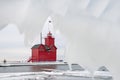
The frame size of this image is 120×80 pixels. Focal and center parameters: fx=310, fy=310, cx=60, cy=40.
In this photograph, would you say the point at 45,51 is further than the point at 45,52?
No

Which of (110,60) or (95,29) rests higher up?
(95,29)

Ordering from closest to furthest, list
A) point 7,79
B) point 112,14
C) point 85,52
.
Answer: point 112,14 → point 85,52 → point 7,79

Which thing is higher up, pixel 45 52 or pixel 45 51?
pixel 45 51

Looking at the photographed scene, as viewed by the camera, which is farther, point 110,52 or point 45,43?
point 45,43

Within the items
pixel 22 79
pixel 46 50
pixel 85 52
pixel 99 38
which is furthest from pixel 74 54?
pixel 46 50

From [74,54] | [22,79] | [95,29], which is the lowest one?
[22,79]

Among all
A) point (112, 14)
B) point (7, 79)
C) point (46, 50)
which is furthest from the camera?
point (46, 50)

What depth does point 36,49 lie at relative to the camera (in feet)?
118

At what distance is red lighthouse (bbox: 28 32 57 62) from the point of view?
1361 inches

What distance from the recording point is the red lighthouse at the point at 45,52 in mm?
34572

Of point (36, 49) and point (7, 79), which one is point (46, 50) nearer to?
point (36, 49)

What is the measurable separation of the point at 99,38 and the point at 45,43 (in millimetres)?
27579

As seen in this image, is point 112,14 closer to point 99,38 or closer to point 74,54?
point 99,38

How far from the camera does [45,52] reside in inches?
1420
